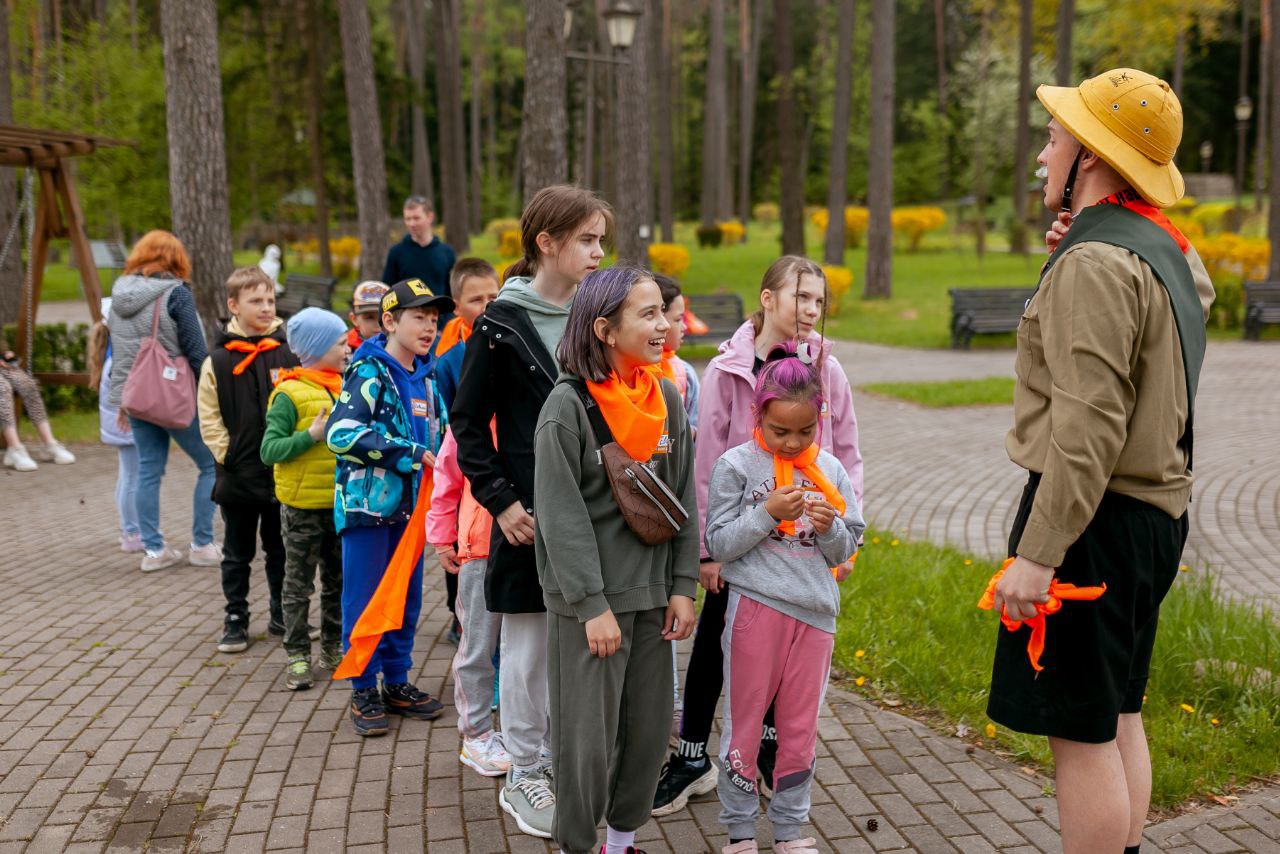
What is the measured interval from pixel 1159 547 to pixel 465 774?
8.43 feet

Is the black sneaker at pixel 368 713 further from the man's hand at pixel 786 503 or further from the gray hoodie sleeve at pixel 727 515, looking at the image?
the man's hand at pixel 786 503

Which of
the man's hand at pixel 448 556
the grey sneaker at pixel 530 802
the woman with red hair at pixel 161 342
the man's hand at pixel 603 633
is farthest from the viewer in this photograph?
the woman with red hair at pixel 161 342

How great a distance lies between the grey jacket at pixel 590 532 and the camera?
9.32ft

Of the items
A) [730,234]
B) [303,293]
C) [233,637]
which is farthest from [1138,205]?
[730,234]

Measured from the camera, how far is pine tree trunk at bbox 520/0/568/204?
1129 centimetres

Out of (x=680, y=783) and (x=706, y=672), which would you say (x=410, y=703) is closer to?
(x=680, y=783)

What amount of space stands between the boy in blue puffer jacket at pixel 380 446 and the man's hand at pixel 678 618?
1.53 metres

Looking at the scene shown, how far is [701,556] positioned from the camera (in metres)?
3.35

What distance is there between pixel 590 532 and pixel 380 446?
1.49 meters

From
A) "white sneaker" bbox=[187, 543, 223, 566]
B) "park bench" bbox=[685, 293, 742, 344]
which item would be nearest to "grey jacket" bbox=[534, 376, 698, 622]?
"white sneaker" bbox=[187, 543, 223, 566]

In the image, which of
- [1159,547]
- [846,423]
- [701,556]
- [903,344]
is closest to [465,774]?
[701,556]

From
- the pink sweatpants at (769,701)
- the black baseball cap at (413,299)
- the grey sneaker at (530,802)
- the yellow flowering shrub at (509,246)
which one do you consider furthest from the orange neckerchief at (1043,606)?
the yellow flowering shrub at (509,246)

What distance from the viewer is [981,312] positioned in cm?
1819

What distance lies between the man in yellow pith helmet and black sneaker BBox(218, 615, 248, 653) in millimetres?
3898
